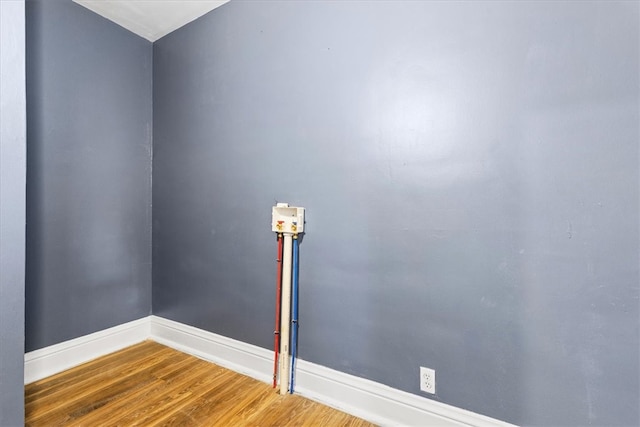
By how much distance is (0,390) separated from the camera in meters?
1.25

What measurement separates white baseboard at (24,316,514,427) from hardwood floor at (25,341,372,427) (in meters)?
0.06

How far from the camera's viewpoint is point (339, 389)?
167 cm

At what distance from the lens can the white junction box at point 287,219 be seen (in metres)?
1.76

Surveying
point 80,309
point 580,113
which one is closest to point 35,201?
point 80,309

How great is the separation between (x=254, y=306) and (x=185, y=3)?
2166mm

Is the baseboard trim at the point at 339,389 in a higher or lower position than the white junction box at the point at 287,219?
lower

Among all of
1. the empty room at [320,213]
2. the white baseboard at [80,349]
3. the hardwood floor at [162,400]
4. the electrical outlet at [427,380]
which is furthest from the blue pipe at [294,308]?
the white baseboard at [80,349]

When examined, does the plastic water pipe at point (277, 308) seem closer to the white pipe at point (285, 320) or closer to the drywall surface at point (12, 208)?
the white pipe at point (285, 320)

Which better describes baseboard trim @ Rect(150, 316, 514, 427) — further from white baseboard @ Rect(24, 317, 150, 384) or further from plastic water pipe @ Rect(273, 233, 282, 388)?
white baseboard @ Rect(24, 317, 150, 384)

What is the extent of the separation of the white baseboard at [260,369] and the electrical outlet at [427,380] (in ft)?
0.17

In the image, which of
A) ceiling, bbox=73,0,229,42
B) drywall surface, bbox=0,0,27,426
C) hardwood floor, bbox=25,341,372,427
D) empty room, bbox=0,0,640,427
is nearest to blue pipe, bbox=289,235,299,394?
empty room, bbox=0,0,640,427

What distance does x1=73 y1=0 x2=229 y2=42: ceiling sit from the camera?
2.12 metres

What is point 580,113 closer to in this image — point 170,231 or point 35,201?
point 170,231

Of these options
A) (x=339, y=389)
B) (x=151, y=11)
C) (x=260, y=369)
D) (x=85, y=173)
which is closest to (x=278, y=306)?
(x=260, y=369)
